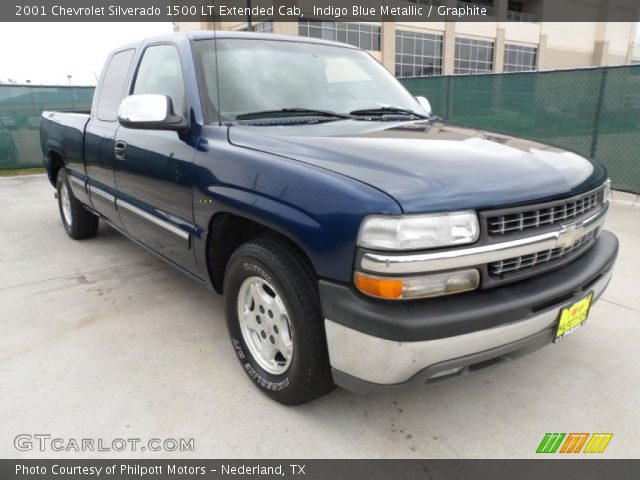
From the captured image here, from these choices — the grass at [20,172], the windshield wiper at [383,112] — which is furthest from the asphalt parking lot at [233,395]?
the grass at [20,172]

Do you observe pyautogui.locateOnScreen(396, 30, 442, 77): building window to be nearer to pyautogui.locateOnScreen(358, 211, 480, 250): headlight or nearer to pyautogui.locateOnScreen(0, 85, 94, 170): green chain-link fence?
pyautogui.locateOnScreen(0, 85, 94, 170): green chain-link fence

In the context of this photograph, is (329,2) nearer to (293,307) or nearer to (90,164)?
(90,164)

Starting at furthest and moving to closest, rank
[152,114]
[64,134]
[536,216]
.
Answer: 1. [64,134]
2. [152,114]
3. [536,216]

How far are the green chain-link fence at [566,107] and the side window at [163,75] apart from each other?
3.67m

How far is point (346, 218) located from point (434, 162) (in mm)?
506

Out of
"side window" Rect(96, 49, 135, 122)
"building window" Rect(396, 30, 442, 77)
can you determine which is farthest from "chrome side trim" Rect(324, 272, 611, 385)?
"building window" Rect(396, 30, 442, 77)

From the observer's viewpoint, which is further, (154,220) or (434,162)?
(154,220)

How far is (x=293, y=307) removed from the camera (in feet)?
6.68

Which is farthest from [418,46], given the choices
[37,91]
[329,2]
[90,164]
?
[90,164]

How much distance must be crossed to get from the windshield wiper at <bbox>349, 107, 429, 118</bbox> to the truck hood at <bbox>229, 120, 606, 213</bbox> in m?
0.29

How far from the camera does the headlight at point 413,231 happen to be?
1718mm

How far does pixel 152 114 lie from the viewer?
2557 millimetres

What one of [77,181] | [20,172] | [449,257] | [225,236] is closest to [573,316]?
[449,257]

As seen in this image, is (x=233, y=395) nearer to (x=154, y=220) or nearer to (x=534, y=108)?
(x=154, y=220)
